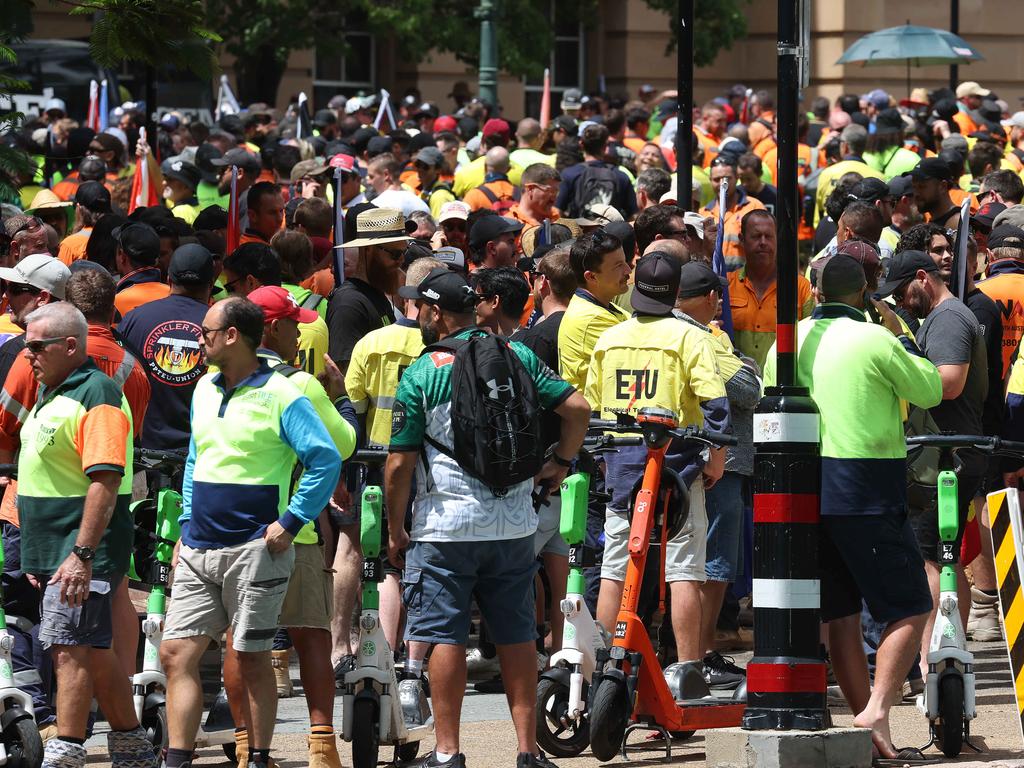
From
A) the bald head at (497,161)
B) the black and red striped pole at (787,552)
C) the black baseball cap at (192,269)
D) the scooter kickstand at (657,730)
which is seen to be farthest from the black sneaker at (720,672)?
the bald head at (497,161)

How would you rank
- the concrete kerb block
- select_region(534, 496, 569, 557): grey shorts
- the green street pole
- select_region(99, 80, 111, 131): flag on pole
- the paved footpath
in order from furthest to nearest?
the green street pole, select_region(99, 80, 111, 131): flag on pole, select_region(534, 496, 569, 557): grey shorts, the paved footpath, the concrete kerb block

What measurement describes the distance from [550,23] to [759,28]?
16.4 feet

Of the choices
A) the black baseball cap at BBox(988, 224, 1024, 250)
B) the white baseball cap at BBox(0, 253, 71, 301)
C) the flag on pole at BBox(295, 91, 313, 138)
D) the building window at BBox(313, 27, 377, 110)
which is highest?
the building window at BBox(313, 27, 377, 110)

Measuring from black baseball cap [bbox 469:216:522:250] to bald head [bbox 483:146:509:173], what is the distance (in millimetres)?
4405

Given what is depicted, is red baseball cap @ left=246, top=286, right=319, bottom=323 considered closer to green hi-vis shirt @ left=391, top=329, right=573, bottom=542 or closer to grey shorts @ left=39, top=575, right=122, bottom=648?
green hi-vis shirt @ left=391, top=329, right=573, bottom=542

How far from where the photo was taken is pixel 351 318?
978 centimetres

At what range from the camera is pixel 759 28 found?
37906 mm

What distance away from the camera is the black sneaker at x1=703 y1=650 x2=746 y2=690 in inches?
363

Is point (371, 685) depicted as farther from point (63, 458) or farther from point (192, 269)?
point (192, 269)

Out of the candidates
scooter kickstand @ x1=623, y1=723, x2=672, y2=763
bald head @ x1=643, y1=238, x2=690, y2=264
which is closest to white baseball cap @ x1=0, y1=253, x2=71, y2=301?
bald head @ x1=643, y1=238, x2=690, y2=264

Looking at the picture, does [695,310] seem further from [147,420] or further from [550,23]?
[550,23]

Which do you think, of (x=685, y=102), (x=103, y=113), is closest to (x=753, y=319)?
(x=685, y=102)

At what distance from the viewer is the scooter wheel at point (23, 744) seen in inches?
287

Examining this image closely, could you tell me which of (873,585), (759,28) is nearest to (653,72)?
(759,28)
